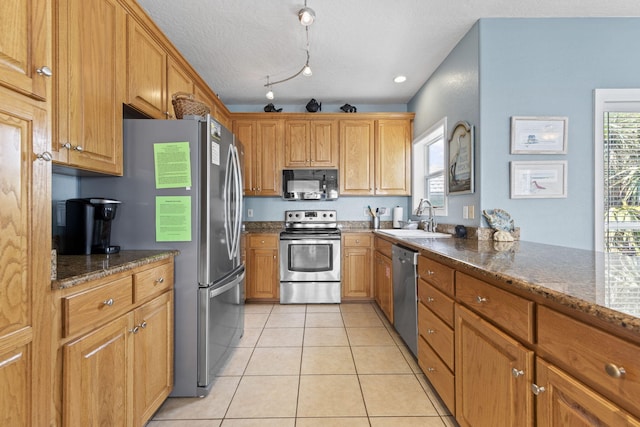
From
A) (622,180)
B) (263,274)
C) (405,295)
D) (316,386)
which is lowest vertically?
(316,386)

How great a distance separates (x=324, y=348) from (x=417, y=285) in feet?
3.15

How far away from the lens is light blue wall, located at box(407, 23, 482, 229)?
2.17 metres

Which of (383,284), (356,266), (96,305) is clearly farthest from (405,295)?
(96,305)

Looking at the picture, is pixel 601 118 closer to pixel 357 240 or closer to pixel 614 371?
pixel 614 371

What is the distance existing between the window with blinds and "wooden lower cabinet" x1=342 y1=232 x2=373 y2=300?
7.01 ft

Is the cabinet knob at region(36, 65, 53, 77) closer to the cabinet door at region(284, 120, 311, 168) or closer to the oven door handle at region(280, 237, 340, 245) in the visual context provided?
the oven door handle at region(280, 237, 340, 245)

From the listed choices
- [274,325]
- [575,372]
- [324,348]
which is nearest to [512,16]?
[575,372]

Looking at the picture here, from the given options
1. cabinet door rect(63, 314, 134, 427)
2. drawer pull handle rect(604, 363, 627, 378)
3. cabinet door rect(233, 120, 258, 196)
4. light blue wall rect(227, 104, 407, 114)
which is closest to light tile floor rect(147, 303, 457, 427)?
cabinet door rect(63, 314, 134, 427)

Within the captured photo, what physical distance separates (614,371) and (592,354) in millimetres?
64

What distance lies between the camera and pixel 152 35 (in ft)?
6.38

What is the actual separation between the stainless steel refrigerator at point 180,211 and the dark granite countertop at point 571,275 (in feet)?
4.68

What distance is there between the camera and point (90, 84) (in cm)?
141

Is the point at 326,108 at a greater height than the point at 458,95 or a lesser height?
greater

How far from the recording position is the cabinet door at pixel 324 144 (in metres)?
3.75
